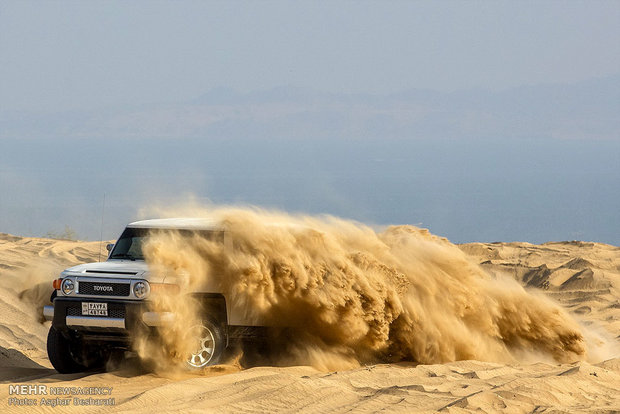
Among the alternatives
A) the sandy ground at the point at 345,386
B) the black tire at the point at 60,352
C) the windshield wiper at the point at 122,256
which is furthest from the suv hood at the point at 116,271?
the sandy ground at the point at 345,386

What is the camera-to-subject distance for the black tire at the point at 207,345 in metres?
9.08

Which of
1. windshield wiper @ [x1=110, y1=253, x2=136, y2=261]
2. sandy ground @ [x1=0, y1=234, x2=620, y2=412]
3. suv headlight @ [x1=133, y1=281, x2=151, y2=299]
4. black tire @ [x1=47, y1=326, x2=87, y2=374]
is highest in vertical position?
windshield wiper @ [x1=110, y1=253, x2=136, y2=261]

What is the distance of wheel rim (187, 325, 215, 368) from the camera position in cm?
906

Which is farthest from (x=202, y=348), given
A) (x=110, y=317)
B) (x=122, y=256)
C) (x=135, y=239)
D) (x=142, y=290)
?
(x=135, y=239)

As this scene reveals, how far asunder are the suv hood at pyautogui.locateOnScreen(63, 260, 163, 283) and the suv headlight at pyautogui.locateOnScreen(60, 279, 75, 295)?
8 centimetres

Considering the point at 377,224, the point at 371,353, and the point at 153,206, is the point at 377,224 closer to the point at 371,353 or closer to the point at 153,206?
the point at 371,353

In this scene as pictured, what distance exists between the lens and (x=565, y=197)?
427 feet

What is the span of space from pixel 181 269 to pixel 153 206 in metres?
2.00

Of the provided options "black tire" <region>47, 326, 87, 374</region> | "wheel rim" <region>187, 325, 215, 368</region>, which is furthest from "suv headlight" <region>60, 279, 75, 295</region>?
"wheel rim" <region>187, 325, 215, 368</region>

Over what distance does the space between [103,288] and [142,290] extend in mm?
414

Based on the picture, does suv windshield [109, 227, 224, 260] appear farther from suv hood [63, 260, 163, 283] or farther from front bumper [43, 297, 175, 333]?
front bumper [43, 297, 175, 333]

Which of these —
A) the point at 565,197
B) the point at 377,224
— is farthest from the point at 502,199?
the point at 377,224

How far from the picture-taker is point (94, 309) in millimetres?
8883

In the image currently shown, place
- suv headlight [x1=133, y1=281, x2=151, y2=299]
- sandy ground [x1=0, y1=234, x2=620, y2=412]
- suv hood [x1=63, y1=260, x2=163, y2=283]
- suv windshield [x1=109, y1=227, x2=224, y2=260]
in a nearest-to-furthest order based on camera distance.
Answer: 1. sandy ground [x1=0, y1=234, x2=620, y2=412]
2. suv headlight [x1=133, y1=281, x2=151, y2=299]
3. suv hood [x1=63, y1=260, x2=163, y2=283]
4. suv windshield [x1=109, y1=227, x2=224, y2=260]
